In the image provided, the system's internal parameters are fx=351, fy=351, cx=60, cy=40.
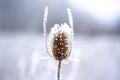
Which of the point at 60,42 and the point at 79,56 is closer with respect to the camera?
the point at 60,42

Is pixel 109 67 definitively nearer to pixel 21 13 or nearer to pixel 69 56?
pixel 21 13

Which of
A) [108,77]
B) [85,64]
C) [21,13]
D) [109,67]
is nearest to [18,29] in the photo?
[21,13]

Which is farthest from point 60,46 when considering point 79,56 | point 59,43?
point 79,56

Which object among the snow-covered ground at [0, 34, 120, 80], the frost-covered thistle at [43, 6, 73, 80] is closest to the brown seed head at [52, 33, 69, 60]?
the frost-covered thistle at [43, 6, 73, 80]

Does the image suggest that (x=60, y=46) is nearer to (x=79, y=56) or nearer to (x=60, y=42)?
(x=60, y=42)

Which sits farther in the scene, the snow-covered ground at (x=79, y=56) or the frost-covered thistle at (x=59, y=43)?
the snow-covered ground at (x=79, y=56)

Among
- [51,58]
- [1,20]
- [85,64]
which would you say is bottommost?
[85,64]

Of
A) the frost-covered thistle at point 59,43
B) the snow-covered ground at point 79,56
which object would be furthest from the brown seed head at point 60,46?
the snow-covered ground at point 79,56

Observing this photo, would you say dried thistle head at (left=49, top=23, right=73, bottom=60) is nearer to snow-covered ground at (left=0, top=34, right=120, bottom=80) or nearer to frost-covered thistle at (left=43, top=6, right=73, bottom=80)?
frost-covered thistle at (left=43, top=6, right=73, bottom=80)

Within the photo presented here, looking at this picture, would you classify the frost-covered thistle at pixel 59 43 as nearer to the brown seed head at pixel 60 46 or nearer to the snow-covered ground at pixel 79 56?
the brown seed head at pixel 60 46
